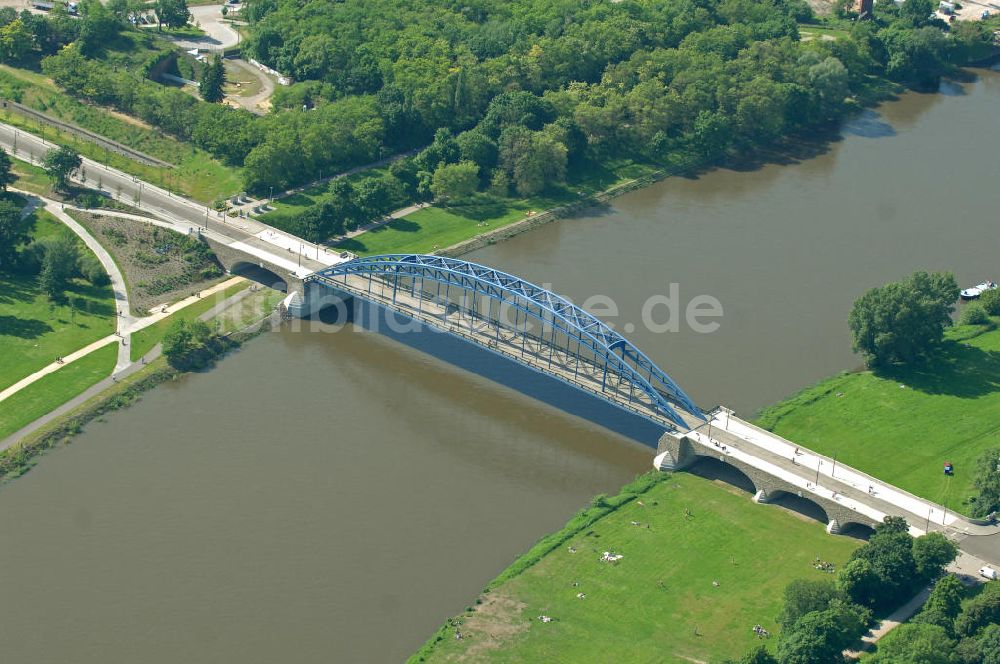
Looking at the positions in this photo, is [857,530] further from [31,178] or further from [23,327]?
[31,178]

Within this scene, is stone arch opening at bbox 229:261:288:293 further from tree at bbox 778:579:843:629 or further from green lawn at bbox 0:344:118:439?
tree at bbox 778:579:843:629

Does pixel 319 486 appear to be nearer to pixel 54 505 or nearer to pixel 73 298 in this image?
pixel 54 505

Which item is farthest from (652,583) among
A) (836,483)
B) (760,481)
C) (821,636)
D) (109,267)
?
(109,267)

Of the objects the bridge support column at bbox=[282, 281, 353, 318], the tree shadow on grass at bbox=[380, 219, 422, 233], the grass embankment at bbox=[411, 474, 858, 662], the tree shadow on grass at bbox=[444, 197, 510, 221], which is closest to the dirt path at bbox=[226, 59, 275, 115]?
the tree shadow on grass at bbox=[380, 219, 422, 233]

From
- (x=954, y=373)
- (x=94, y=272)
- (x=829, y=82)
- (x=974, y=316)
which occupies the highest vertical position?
(x=829, y=82)

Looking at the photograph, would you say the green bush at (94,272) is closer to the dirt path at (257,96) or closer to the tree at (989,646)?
the dirt path at (257,96)

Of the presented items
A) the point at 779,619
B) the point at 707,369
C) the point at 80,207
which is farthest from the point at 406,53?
the point at 779,619
